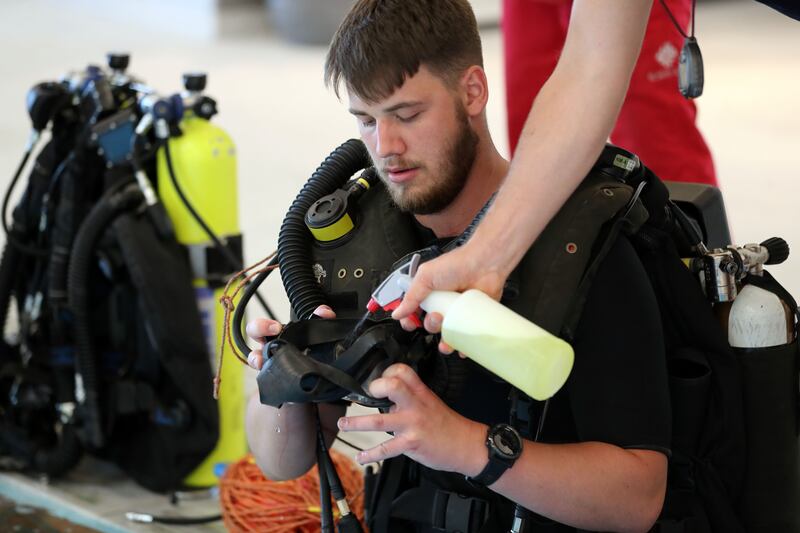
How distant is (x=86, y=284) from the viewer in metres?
2.62

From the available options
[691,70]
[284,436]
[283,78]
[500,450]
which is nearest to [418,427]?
[500,450]

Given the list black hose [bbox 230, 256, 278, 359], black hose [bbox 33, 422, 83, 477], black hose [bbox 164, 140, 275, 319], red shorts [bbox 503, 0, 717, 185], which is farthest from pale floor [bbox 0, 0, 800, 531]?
black hose [bbox 230, 256, 278, 359]

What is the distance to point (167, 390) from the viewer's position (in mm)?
2668

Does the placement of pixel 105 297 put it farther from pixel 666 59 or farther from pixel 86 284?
pixel 666 59

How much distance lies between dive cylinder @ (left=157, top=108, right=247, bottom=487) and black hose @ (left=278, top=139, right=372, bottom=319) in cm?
82

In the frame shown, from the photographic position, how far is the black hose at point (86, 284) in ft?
8.43

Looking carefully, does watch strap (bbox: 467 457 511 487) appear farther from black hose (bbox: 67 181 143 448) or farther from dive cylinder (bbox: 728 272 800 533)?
black hose (bbox: 67 181 143 448)

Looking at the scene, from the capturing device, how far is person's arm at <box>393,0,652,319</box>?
1.41m

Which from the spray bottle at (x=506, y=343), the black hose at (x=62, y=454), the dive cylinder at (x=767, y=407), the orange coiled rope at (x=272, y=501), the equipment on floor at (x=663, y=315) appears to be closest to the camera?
the spray bottle at (x=506, y=343)

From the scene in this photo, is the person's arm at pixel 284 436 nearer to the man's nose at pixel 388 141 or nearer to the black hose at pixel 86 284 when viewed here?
the man's nose at pixel 388 141

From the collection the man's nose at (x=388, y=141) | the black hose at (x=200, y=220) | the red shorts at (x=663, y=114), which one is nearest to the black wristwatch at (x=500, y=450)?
the man's nose at (x=388, y=141)

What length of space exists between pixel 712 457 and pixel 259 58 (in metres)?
6.26

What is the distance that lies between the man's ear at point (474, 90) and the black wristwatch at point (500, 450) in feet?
1.62

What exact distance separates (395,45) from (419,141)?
0.14 m
